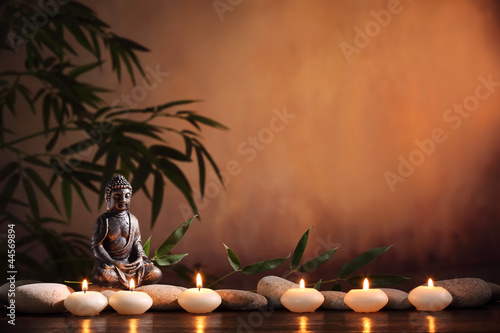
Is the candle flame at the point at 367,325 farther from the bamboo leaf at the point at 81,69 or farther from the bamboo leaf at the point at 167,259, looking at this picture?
the bamboo leaf at the point at 81,69

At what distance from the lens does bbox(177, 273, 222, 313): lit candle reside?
3.96ft

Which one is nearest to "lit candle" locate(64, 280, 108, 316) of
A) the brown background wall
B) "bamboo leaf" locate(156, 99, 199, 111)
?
the brown background wall

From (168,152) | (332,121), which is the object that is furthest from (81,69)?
(332,121)

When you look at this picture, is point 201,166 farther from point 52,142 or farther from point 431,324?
point 431,324

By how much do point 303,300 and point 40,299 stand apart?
1.66 feet

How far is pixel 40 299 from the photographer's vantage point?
1215mm

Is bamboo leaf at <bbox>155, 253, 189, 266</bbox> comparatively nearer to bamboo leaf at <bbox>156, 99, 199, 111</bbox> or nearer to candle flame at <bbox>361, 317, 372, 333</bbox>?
candle flame at <bbox>361, 317, 372, 333</bbox>

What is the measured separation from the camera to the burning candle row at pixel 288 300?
1184 millimetres

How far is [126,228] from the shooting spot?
1434 mm

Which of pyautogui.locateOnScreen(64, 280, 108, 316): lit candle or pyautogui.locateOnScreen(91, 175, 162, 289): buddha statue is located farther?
pyautogui.locateOnScreen(91, 175, 162, 289): buddha statue

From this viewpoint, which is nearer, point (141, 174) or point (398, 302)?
point (398, 302)

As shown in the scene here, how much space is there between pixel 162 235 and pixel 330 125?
2.43 ft

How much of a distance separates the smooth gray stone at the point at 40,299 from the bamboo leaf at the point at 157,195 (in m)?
0.92

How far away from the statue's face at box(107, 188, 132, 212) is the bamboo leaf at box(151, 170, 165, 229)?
69 cm
